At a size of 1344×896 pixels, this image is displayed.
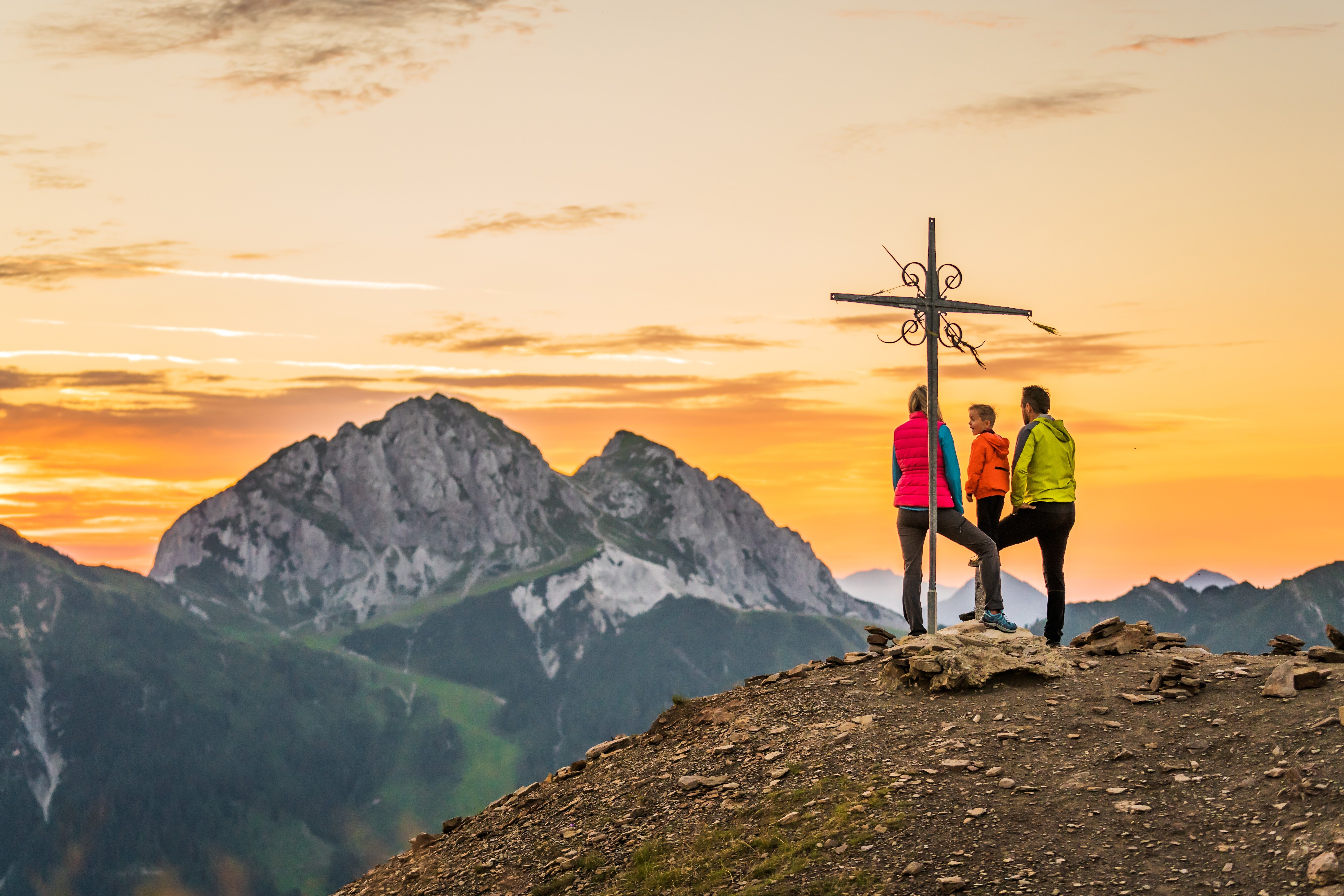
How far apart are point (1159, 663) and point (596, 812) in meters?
9.80

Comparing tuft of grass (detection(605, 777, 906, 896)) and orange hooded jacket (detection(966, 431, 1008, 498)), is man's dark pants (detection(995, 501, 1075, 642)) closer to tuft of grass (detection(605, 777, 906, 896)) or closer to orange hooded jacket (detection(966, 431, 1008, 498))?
orange hooded jacket (detection(966, 431, 1008, 498))

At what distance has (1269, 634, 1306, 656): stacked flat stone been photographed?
2039 cm

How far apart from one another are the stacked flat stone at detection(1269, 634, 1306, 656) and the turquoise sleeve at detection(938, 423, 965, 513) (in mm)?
5998

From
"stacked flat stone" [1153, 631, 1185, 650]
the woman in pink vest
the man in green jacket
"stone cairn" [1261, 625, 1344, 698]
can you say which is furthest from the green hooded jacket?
"stone cairn" [1261, 625, 1344, 698]

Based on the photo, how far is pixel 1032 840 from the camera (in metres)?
14.1

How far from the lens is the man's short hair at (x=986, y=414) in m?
20.2

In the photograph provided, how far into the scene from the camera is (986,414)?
20250mm

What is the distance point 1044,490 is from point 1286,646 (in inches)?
210

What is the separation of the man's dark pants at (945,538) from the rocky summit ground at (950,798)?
59.4 inches

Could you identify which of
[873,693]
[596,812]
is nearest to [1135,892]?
[873,693]

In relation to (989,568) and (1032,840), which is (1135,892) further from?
(989,568)

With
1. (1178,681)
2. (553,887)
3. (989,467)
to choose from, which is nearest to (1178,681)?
(1178,681)

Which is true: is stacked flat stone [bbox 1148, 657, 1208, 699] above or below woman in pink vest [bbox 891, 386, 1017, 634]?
below

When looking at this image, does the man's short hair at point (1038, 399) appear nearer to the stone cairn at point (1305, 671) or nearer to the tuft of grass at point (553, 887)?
the stone cairn at point (1305, 671)
